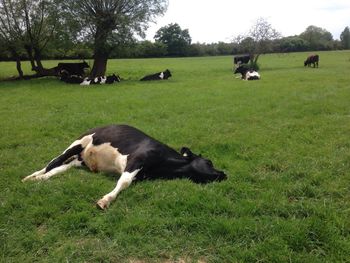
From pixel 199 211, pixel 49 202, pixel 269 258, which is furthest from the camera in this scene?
pixel 49 202

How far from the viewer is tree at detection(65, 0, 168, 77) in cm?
2570

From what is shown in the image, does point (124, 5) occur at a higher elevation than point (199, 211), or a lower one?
higher

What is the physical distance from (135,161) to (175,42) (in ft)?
267

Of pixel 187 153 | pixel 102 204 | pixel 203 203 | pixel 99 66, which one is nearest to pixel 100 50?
pixel 99 66

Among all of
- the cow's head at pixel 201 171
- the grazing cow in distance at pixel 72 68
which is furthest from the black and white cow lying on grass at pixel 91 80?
the cow's head at pixel 201 171

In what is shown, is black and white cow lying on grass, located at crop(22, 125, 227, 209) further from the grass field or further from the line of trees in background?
the line of trees in background

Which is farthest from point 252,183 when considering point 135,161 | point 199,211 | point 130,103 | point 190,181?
point 130,103

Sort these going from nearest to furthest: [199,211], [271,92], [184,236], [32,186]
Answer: [184,236], [199,211], [32,186], [271,92]

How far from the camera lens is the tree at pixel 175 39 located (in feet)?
263

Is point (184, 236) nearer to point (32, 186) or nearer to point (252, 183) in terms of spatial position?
point (252, 183)

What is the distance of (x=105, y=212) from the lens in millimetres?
5094

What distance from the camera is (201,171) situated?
20.4 ft

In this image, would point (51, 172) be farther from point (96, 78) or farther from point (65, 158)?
point (96, 78)

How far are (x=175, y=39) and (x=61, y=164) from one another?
84.7 metres
